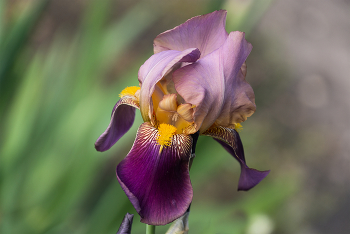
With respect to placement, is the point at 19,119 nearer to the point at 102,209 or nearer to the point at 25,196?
the point at 25,196

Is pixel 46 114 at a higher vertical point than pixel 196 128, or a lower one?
higher

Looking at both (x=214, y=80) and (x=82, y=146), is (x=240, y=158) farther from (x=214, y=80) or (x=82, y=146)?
(x=82, y=146)

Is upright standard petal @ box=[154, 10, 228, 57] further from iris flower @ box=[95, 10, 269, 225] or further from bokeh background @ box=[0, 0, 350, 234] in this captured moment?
bokeh background @ box=[0, 0, 350, 234]

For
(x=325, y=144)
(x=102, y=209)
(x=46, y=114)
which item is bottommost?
(x=325, y=144)

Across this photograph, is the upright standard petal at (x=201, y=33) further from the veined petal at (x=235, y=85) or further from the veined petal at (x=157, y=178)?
the veined petal at (x=157, y=178)

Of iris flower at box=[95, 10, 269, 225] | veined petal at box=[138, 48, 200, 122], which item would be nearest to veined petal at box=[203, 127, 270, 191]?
iris flower at box=[95, 10, 269, 225]

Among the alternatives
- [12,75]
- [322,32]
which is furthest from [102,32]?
[322,32]
